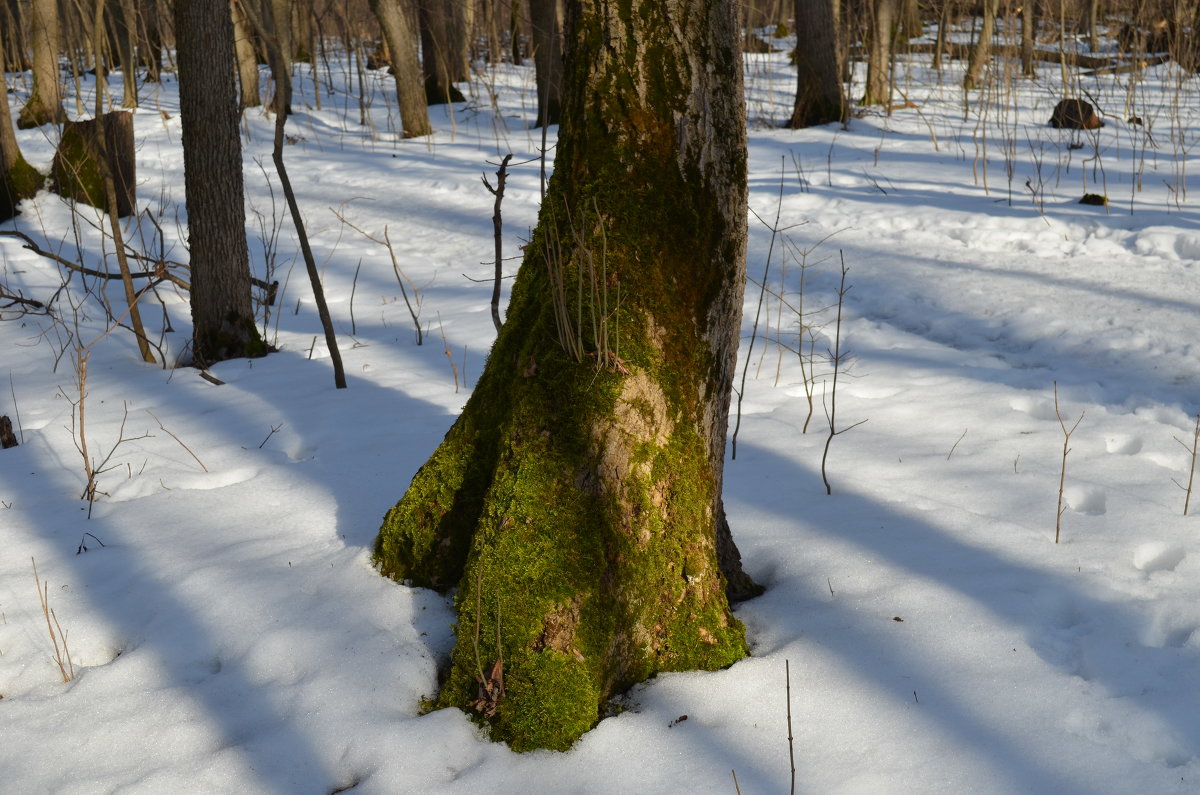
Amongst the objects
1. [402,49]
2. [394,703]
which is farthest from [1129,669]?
[402,49]

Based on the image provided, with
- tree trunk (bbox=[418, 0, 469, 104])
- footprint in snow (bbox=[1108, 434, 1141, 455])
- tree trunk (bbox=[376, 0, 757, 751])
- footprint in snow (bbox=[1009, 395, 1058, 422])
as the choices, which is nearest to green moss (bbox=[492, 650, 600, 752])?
tree trunk (bbox=[376, 0, 757, 751])

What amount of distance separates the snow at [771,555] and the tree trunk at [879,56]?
5302mm

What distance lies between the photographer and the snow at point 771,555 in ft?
5.56

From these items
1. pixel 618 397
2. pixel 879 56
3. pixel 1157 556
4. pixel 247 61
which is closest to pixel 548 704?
pixel 618 397

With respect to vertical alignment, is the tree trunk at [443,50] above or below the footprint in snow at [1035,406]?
above

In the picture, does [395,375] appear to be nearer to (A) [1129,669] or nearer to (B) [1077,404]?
(B) [1077,404]

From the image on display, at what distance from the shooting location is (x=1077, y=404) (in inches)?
138

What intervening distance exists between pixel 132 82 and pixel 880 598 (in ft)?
38.1

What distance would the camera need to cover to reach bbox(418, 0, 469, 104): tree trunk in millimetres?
12445

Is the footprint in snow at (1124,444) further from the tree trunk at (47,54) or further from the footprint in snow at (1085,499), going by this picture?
the tree trunk at (47,54)

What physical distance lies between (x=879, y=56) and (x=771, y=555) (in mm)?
9749

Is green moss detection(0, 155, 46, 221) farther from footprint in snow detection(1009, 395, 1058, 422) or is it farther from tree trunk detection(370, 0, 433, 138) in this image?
footprint in snow detection(1009, 395, 1058, 422)

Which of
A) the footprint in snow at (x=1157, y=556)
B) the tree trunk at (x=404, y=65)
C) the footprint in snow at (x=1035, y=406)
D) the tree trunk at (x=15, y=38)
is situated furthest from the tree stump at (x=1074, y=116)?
the tree trunk at (x=15, y=38)

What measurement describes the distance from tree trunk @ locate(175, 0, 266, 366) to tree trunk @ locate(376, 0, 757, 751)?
2855mm
